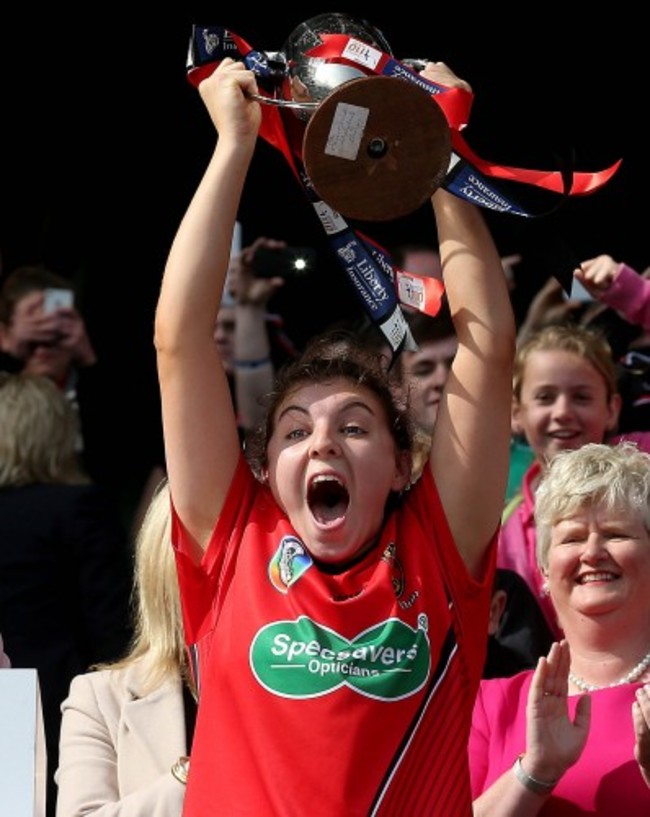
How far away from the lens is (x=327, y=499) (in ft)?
10.6

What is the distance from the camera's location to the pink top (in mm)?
3330

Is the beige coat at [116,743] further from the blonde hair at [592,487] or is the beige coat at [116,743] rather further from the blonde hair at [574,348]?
the blonde hair at [574,348]

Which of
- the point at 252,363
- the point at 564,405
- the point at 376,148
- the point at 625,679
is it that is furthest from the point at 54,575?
the point at 376,148

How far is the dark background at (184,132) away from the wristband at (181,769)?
272 centimetres

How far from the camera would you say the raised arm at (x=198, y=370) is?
3209mm

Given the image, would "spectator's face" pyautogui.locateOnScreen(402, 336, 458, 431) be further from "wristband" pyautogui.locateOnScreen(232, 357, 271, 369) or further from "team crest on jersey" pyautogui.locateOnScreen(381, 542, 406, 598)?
"team crest on jersey" pyautogui.locateOnScreen(381, 542, 406, 598)

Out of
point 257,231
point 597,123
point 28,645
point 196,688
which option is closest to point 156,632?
point 196,688

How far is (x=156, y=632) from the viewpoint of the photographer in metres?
3.62

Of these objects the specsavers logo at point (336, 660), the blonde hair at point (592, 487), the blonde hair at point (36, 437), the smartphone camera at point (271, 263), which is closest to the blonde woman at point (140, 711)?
the specsavers logo at point (336, 660)

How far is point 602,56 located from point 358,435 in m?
3.32

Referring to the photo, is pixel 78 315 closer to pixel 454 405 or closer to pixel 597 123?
pixel 597 123

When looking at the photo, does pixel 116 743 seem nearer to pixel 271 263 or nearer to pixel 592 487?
pixel 592 487

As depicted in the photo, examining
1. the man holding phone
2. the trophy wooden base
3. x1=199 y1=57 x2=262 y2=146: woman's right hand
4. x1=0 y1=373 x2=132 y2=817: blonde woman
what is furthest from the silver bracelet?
the man holding phone

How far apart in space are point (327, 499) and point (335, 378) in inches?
9.1
